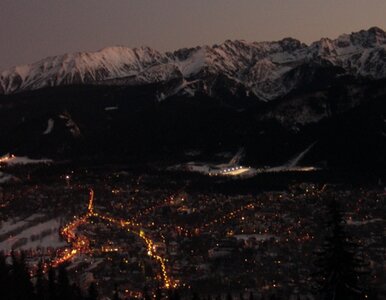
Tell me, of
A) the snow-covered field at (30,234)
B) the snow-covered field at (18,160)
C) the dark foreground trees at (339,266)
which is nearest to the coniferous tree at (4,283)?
the dark foreground trees at (339,266)

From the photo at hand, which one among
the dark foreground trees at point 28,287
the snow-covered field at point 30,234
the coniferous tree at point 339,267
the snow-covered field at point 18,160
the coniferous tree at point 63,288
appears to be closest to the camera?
the coniferous tree at point 339,267

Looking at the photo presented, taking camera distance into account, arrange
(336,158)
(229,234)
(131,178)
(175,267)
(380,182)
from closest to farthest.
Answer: (175,267)
(229,234)
(380,182)
(131,178)
(336,158)

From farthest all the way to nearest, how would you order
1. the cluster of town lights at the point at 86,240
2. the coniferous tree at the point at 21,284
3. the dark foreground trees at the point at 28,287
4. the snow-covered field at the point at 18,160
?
1. the snow-covered field at the point at 18,160
2. the cluster of town lights at the point at 86,240
3. the coniferous tree at the point at 21,284
4. the dark foreground trees at the point at 28,287

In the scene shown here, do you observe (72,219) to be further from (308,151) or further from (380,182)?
(308,151)

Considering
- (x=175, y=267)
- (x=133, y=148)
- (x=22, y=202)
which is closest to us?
(x=175, y=267)

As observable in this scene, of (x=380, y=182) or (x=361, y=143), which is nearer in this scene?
(x=380, y=182)

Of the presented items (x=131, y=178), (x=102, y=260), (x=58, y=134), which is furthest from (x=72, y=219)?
(x=58, y=134)

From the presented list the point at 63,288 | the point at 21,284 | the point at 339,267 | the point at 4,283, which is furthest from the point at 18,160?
the point at 339,267

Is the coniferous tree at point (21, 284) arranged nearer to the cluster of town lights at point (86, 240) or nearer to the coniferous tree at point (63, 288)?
the coniferous tree at point (63, 288)
